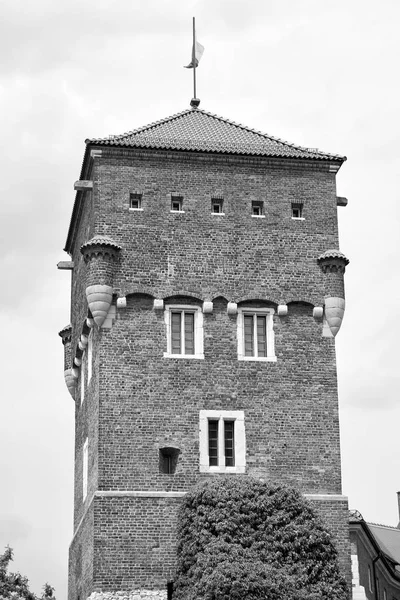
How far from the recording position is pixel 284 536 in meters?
38.7

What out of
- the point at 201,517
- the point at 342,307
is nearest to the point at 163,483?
the point at 201,517

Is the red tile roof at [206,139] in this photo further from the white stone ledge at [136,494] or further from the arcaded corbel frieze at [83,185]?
the white stone ledge at [136,494]

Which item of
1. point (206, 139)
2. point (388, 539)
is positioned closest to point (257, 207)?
point (206, 139)

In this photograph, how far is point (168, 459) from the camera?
4106 cm

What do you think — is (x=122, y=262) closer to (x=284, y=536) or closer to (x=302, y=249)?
(x=302, y=249)

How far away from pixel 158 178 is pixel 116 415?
709 cm

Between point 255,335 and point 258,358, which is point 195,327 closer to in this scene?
point 255,335

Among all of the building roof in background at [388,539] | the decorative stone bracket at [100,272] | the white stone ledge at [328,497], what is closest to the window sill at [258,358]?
the white stone ledge at [328,497]

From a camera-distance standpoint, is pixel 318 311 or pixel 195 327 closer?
pixel 195 327

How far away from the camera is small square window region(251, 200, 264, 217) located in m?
43.5

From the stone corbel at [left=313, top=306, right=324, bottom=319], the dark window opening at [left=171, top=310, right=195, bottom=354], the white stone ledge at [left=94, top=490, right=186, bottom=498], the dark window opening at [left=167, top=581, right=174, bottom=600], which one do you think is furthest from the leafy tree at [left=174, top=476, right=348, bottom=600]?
→ the stone corbel at [left=313, top=306, right=324, bottom=319]

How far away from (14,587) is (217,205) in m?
13.2

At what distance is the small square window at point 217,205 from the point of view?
1703 inches

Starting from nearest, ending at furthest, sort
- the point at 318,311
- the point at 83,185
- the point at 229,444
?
1. the point at 229,444
2. the point at 318,311
3. the point at 83,185
